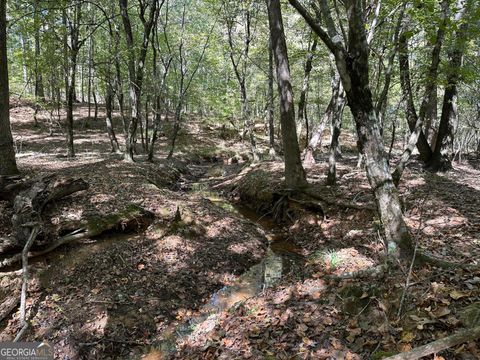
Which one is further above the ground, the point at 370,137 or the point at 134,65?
the point at 134,65

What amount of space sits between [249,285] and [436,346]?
449 centimetres

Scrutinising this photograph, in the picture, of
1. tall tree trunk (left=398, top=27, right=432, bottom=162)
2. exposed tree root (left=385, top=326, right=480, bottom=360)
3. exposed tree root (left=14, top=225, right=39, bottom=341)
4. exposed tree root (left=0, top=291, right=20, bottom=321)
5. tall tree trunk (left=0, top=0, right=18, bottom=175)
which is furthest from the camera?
tall tree trunk (left=398, top=27, right=432, bottom=162)

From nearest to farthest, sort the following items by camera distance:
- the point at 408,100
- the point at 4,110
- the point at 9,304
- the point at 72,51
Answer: the point at 9,304 < the point at 4,110 < the point at 408,100 < the point at 72,51

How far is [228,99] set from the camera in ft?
71.8

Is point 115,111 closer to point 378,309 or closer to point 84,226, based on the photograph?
point 84,226

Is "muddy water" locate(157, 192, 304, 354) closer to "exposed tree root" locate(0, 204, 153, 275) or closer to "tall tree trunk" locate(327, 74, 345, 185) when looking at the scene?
"tall tree trunk" locate(327, 74, 345, 185)

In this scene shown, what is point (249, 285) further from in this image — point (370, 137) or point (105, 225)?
point (370, 137)

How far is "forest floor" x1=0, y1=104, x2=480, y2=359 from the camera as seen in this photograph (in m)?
3.64

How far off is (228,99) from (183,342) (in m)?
19.0

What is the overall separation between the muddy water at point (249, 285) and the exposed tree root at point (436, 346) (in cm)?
302

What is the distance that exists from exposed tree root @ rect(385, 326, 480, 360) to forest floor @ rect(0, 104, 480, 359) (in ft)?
0.54

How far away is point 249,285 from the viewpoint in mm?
6770

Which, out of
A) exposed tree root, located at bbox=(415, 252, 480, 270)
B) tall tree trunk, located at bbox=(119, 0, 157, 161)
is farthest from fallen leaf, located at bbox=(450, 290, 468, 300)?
tall tree trunk, located at bbox=(119, 0, 157, 161)

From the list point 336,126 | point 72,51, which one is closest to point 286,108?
point 336,126
